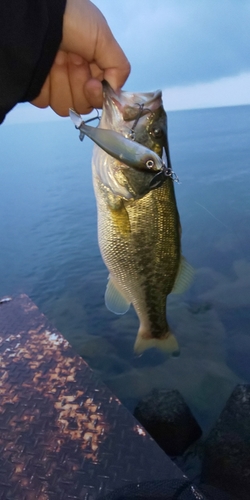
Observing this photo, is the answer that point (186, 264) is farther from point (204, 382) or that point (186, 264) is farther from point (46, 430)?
point (204, 382)

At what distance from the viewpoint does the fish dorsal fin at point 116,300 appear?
236 cm

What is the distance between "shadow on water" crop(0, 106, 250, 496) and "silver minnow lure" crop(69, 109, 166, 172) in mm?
3936

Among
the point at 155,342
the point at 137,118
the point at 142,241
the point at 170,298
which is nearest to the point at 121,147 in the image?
the point at 137,118

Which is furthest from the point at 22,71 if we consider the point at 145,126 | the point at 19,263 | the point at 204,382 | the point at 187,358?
the point at 19,263

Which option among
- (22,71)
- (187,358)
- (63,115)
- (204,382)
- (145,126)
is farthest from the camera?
(187,358)

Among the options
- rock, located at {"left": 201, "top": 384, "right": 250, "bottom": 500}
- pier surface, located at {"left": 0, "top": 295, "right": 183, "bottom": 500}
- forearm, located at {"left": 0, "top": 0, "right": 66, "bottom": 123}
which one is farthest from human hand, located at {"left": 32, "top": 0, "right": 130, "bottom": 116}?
rock, located at {"left": 201, "top": 384, "right": 250, "bottom": 500}

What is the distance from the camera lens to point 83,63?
85.6 inches

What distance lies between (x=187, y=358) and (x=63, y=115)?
475 cm

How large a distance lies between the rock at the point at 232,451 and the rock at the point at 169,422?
0.41 m

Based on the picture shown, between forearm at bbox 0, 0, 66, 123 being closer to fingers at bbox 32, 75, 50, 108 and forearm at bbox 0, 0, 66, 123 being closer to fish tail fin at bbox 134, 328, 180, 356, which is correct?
fingers at bbox 32, 75, 50, 108

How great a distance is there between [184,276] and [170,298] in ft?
19.4

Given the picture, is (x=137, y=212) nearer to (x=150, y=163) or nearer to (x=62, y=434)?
(x=150, y=163)

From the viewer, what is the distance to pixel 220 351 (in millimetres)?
6156

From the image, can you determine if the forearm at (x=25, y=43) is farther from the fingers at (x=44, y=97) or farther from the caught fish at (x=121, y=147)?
the fingers at (x=44, y=97)
